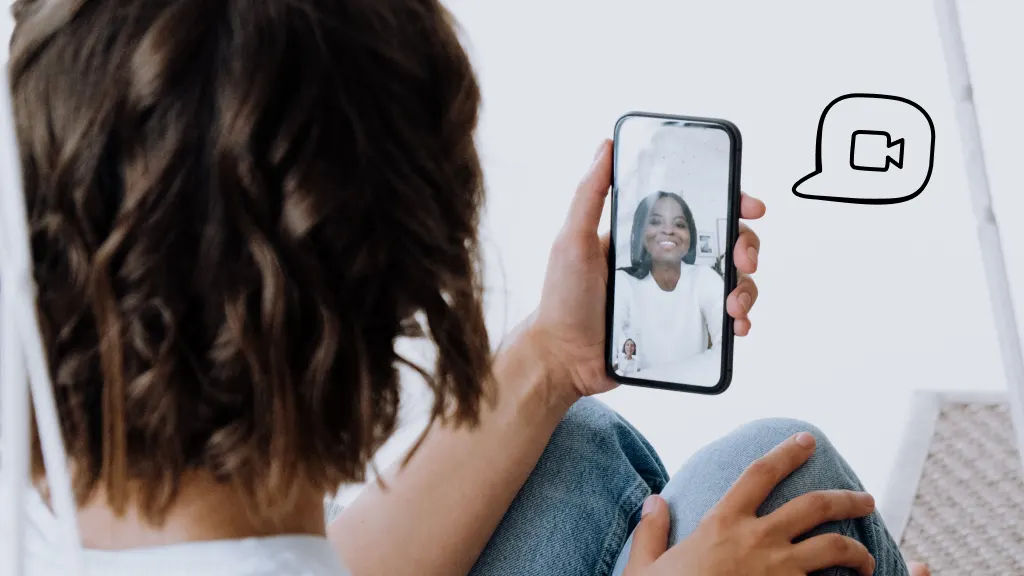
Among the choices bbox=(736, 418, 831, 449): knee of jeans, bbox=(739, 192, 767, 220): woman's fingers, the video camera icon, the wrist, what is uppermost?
bbox=(739, 192, 767, 220): woman's fingers

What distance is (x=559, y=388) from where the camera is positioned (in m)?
0.62

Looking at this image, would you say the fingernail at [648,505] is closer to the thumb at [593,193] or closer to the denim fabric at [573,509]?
the denim fabric at [573,509]

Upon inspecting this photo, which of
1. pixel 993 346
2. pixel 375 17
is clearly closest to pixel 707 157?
pixel 375 17

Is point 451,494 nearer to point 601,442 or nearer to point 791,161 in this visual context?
point 601,442

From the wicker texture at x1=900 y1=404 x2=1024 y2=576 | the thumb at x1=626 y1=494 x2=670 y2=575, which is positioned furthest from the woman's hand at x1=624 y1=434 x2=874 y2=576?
the wicker texture at x1=900 y1=404 x2=1024 y2=576

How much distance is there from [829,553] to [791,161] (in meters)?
0.99

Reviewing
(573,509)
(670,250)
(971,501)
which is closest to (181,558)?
(573,509)

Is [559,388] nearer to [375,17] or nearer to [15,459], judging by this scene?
[375,17]

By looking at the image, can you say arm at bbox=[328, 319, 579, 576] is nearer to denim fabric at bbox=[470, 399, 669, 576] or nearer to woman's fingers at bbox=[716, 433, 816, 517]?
denim fabric at bbox=[470, 399, 669, 576]

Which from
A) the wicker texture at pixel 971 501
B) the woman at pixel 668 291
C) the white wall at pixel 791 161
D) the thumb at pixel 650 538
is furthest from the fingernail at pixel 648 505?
the white wall at pixel 791 161

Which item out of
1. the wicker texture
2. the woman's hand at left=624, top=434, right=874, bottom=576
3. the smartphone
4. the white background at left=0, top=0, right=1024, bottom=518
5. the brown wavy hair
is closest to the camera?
the brown wavy hair

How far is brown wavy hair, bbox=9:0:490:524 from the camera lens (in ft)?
1.17

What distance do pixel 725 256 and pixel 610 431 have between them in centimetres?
12

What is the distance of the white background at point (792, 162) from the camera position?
1.29 metres
